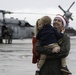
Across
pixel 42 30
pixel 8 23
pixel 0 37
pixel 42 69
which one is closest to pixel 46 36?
pixel 42 30

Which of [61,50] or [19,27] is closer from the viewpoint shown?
[61,50]

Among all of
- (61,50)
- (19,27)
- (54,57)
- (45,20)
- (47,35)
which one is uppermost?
(45,20)

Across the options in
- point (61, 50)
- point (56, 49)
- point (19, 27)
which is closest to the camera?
point (56, 49)

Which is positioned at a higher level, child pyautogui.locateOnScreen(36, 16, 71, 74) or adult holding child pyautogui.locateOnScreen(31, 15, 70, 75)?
child pyautogui.locateOnScreen(36, 16, 71, 74)

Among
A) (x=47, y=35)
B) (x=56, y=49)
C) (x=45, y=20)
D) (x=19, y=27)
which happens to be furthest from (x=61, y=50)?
(x=19, y=27)

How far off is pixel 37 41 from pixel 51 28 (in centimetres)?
31

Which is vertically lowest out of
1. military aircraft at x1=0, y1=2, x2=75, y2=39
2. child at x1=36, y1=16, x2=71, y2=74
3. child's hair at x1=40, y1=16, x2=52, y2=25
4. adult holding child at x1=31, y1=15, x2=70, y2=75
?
military aircraft at x1=0, y1=2, x2=75, y2=39

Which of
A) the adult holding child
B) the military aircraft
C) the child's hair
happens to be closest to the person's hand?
the adult holding child

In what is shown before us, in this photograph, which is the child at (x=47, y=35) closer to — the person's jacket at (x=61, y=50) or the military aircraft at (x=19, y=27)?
the person's jacket at (x=61, y=50)

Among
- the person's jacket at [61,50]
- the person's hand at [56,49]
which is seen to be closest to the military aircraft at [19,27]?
the person's jacket at [61,50]

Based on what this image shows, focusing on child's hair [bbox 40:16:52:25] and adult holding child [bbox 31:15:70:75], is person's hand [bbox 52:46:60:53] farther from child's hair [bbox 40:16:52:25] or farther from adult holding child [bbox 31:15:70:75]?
child's hair [bbox 40:16:52:25]

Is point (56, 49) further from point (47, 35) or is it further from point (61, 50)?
point (47, 35)

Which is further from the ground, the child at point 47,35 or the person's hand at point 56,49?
the child at point 47,35

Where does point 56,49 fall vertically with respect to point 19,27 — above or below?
above
